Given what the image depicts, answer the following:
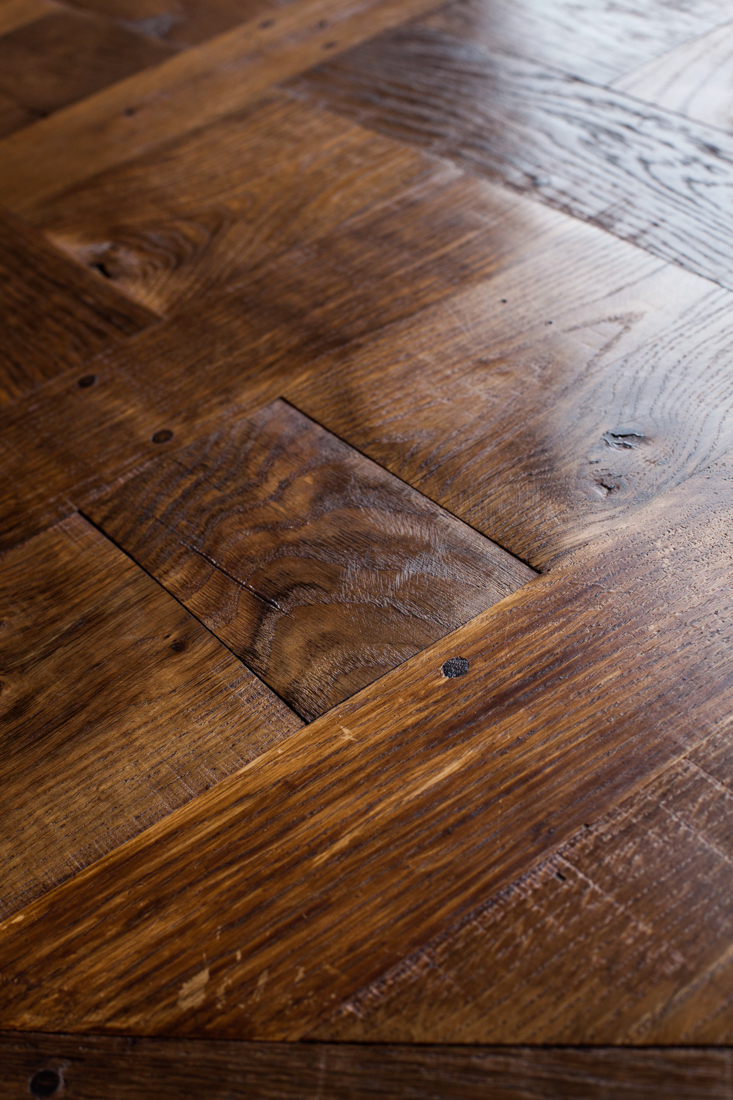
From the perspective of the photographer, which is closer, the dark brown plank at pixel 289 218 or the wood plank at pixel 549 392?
the wood plank at pixel 549 392

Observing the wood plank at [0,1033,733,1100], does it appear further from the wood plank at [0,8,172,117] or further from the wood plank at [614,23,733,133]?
the wood plank at [0,8,172,117]

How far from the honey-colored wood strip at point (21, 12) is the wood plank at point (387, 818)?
137cm

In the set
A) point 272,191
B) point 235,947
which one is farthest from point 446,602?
point 272,191

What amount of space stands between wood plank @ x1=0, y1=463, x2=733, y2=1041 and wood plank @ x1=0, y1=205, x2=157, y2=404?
17.4 inches

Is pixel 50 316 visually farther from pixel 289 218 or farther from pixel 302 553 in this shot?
pixel 302 553

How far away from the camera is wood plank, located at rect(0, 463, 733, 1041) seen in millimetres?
419

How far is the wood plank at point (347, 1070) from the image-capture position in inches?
14.3

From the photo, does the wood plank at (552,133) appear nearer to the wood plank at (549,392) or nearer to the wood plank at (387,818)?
the wood plank at (549,392)

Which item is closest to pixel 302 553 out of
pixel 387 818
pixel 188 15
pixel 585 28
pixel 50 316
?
pixel 387 818

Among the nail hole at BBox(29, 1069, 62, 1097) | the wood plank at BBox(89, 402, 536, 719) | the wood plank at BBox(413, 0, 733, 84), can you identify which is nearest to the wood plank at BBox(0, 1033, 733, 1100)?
the nail hole at BBox(29, 1069, 62, 1097)

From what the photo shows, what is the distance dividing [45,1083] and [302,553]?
0.31 meters

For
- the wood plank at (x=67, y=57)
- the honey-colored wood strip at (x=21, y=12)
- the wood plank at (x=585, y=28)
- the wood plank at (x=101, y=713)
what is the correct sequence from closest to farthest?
the wood plank at (x=101, y=713), the wood plank at (x=585, y=28), the wood plank at (x=67, y=57), the honey-colored wood strip at (x=21, y=12)

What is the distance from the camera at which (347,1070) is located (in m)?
0.38

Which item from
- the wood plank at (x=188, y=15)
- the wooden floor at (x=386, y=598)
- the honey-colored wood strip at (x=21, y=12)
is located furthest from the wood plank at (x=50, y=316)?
the honey-colored wood strip at (x=21, y=12)
